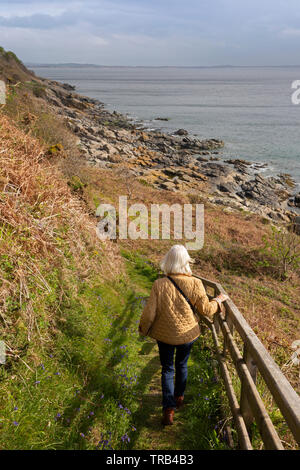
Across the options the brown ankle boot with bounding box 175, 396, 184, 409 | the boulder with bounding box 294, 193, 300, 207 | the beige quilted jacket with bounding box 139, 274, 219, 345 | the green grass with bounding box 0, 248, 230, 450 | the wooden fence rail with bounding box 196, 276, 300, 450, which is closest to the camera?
the wooden fence rail with bounding box 196, 276, 300, 450

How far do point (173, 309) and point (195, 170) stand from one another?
37.5m

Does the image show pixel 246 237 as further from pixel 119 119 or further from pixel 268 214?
pixel 119 119

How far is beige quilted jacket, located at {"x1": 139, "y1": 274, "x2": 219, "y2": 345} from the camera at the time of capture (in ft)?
13.5

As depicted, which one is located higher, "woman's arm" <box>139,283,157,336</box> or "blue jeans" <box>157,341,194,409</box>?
"woman's arm" <box>139,283,157,336</box>

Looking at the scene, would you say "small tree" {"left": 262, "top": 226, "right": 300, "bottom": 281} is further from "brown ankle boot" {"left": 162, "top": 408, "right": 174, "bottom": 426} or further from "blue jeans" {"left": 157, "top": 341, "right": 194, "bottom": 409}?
"brown ankle boot" {"left": 162, "top": 408, "right": 174, "bottom": 426}

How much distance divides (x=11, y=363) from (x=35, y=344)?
16.4 inches

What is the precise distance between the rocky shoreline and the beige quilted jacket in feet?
82.7

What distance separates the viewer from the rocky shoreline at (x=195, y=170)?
106 ft

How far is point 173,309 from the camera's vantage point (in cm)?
412

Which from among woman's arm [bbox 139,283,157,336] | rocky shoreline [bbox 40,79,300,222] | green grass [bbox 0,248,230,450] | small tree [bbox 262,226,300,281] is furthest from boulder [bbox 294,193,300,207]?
woman's arm [bbox 139,283,157,336]

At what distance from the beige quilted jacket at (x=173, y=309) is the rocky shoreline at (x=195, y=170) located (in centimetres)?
2520

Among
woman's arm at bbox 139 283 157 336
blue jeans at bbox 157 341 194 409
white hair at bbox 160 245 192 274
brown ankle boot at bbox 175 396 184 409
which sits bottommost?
brown ankle boot at bbox 175 396 184 409

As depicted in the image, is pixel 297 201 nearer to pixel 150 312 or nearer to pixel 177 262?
pixel 177 262

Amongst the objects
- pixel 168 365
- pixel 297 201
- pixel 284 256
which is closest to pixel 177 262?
pixel 168 365
